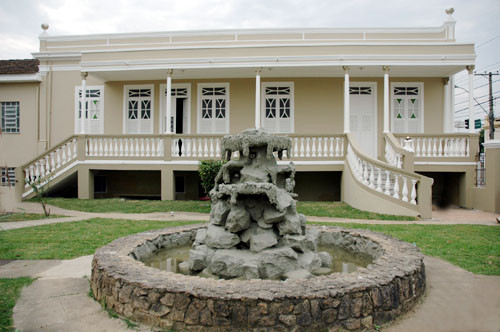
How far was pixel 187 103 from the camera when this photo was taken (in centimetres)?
1703

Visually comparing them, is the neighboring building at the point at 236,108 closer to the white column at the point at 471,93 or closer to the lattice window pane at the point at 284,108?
the lattice window pane at the point at 284,108

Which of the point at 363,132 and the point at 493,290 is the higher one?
the point at 363,132

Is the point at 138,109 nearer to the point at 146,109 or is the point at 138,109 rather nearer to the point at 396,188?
the point at 146,109

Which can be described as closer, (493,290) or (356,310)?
(356,310)

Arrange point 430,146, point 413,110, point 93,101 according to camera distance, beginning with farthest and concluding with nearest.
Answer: point 93,101, point 413,110, point 430,146

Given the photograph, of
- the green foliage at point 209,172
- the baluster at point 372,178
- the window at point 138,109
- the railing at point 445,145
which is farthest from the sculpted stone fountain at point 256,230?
the window at point 138,109

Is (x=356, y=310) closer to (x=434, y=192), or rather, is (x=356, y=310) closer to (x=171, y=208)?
(x=171, y=208)

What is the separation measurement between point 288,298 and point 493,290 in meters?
2.84

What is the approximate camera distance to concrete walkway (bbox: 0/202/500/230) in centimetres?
1010

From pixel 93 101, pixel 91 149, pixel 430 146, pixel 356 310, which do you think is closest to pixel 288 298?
pixel 356 310

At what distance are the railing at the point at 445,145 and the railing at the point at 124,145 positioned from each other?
9649 mm

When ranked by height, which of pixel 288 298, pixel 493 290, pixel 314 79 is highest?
pixel 314 79

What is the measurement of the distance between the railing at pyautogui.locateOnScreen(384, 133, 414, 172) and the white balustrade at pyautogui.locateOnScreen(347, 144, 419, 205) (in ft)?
1.77

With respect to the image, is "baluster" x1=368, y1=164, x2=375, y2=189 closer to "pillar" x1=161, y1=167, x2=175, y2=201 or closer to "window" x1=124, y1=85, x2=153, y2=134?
"pillar" x1=161, y1=167, x2=175, y2=201
